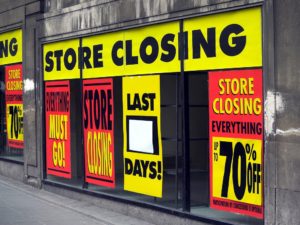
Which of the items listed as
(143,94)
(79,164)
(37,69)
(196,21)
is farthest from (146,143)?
(37,69)

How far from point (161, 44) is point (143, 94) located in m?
1.04

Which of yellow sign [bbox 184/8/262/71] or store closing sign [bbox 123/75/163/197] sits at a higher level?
yellow sign [bbox 184/8/262/71]

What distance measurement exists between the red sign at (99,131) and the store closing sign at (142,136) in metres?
0.67

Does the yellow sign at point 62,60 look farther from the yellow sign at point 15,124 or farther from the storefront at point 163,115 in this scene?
the yellow sign at point 15,124

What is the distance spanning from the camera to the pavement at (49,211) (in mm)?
11750

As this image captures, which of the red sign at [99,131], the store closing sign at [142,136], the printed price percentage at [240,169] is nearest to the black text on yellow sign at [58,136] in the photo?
the red sign at [99,131]

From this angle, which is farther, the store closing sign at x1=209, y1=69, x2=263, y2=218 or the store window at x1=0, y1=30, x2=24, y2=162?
the store window at x1=0, y1=30, x2=24, y2=162

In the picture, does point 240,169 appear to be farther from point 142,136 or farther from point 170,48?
point 142,136

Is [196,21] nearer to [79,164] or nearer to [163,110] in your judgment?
[163,110]

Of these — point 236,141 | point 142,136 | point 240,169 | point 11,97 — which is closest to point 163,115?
point 142,136

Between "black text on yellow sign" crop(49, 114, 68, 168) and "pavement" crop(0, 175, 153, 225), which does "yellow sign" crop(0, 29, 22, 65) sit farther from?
"pavement" crop(0, 175, 153, 225)

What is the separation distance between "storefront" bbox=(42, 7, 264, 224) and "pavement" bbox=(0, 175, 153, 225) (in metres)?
0.40

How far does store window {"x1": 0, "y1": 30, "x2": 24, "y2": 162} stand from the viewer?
17.7 meters

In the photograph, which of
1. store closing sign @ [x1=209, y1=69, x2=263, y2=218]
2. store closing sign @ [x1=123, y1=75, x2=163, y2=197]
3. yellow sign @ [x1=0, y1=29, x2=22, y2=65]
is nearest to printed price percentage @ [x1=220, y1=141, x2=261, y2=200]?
store closing sign @ [x1=209, y1=69, x2=263, y2=218]
